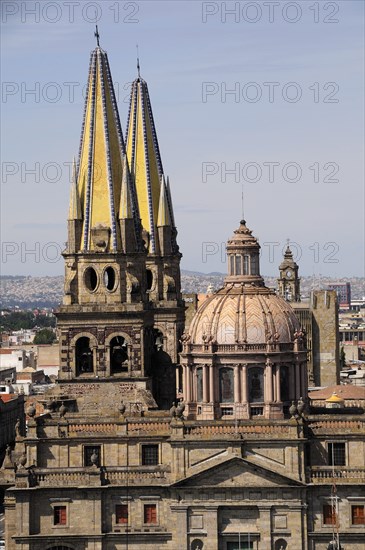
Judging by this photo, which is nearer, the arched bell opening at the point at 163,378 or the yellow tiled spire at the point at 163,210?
the arched bell opening at the point at 163,378

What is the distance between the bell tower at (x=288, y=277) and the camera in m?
182

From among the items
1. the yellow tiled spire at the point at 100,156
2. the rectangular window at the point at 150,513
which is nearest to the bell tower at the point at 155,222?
the yellow tiled spire at the point at 100,156

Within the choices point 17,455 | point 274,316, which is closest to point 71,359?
point 17,455

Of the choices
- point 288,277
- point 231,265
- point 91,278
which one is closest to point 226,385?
point 231,265

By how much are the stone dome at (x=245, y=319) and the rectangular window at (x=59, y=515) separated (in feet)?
37.0

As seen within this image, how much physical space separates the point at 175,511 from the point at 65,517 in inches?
220

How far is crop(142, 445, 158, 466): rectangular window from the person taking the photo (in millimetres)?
88438

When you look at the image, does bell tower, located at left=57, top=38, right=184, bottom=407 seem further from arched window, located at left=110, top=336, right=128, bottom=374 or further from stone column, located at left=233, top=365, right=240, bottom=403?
stone column, located at left=233, top=365, right=240, bottom=403

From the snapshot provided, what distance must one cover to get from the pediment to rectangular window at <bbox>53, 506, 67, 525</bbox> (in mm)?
5899

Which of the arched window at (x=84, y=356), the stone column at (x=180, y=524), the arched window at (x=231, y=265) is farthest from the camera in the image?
the arched window at (x=84, y=356)

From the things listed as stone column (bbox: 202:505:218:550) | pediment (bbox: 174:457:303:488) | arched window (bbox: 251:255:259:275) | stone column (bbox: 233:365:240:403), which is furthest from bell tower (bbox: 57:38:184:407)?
stone column (bbox: 202:505:218:550)

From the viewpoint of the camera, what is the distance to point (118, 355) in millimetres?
96250

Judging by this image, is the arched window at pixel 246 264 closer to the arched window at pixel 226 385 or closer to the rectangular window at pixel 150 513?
the arched window at pixel 226 385

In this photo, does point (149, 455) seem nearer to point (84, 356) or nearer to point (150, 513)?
point (150, 513)
